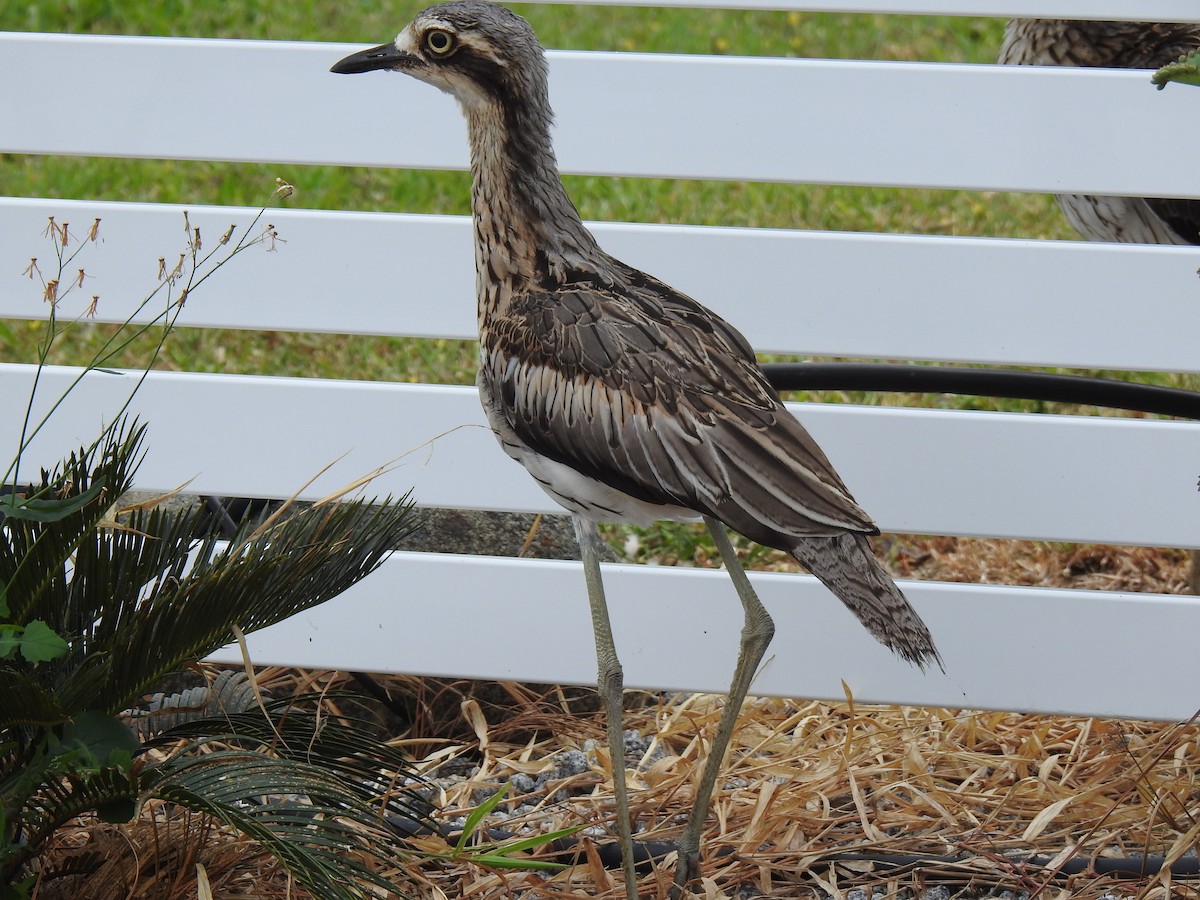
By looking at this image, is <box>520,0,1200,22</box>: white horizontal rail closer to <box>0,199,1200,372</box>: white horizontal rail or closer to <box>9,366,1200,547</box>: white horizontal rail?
<box>0,199,1200,372</box>: white horizontal rail

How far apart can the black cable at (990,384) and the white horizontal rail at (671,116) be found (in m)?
0.44

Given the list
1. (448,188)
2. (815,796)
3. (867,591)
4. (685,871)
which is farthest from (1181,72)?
(448,188)

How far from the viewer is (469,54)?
93.9 inches

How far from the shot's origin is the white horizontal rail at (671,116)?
315 centimetres

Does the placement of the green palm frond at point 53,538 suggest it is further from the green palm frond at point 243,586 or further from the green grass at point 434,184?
the green grass at point 434,184

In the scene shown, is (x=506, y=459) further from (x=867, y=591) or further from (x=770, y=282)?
(x=867, y=591)

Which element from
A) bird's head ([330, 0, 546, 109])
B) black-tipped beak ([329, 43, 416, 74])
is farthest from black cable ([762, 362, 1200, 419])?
black-tipped beak ([329, 43, 416, 74])

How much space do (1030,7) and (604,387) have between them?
1.53 meters

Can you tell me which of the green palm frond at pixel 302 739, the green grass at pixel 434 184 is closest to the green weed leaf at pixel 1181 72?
the green palm frond at pixel 302 739

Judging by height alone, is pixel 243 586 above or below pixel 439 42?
below

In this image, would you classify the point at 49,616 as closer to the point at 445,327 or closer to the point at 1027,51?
the point at 445,327

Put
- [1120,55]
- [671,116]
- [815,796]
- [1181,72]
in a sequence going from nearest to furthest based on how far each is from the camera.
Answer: [1181,72]
[815,796]
[671,116]
[1120,55]

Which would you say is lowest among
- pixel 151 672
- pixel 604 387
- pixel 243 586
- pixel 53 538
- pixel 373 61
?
pixel 151 672

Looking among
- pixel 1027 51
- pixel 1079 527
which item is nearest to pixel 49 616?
pixel 1079 527
